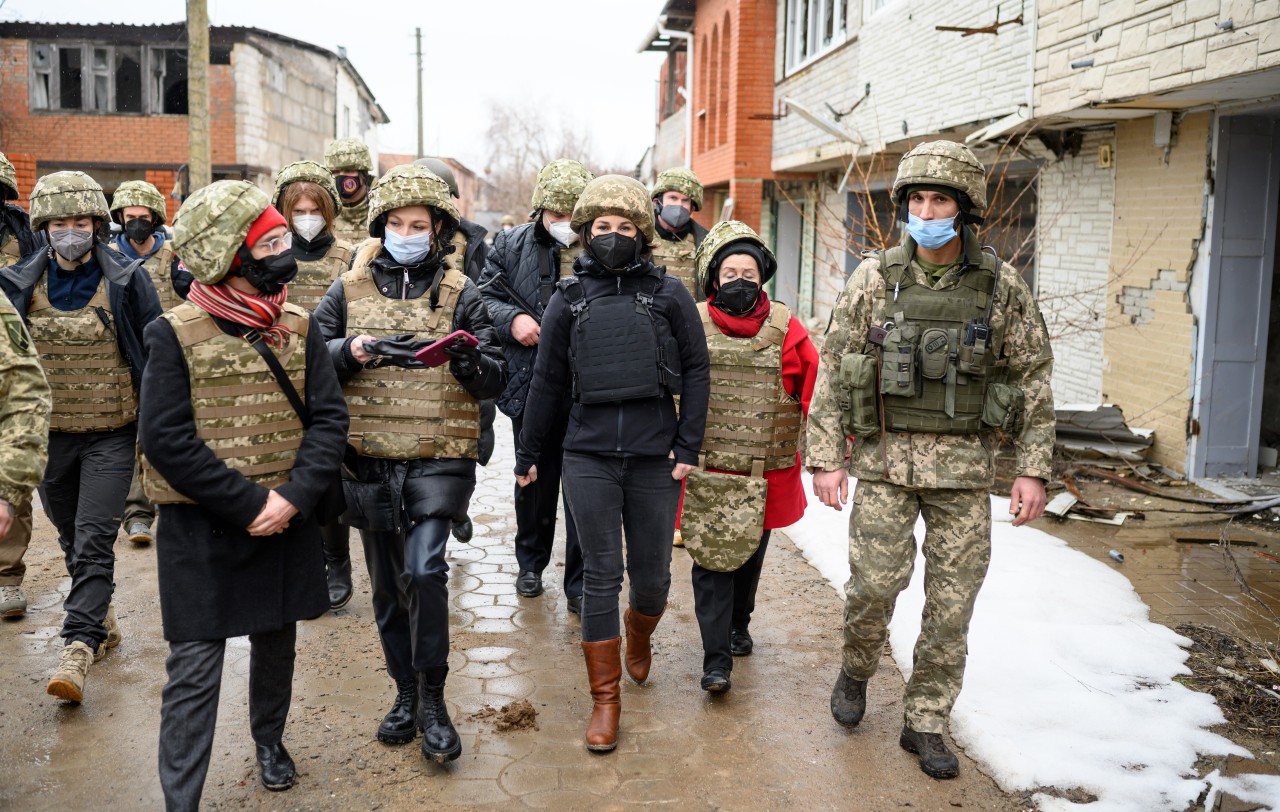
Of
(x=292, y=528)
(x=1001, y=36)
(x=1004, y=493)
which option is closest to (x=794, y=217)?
(x=1001, y=36)

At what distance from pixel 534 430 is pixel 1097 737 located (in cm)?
250

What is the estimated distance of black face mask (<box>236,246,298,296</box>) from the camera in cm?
353

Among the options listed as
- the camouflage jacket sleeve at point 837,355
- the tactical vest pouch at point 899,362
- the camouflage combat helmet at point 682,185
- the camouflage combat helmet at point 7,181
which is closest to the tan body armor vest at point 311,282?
the camouflage combat helmet at point 7,181

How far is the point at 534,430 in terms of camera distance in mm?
4504

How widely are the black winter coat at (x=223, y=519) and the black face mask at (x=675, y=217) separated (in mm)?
3110

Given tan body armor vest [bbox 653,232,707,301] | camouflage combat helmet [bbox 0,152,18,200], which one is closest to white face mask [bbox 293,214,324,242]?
camouflage combat helmet [bbox 0,152,18,200]

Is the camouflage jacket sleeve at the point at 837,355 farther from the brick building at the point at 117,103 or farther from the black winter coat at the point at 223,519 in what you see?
the brick building at the point at 117,103

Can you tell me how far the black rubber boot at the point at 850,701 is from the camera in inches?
177

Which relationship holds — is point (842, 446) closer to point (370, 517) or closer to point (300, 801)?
point (370, 517)

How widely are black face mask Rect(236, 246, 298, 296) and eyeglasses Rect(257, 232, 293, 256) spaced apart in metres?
0.01

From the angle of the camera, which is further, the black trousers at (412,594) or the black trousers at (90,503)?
the black trousers at (90,503)

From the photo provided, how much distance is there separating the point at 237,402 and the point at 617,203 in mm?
1604

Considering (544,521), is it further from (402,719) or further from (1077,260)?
(1077,260)

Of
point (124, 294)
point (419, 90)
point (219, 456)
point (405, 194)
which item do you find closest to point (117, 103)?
point (419, 90)
